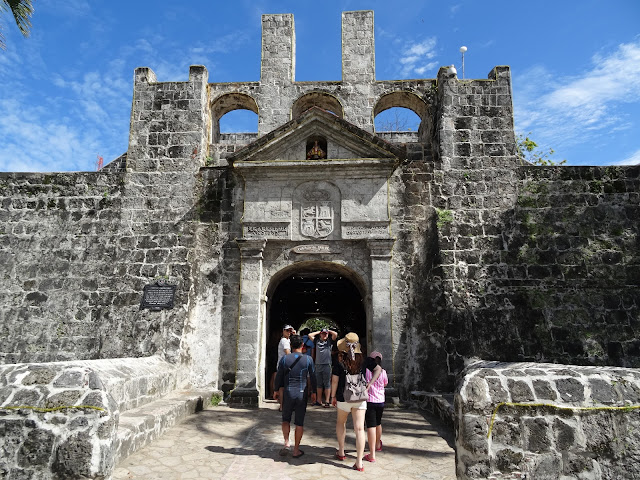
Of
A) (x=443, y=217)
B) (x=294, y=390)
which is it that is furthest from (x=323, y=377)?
(x=443, y=217)

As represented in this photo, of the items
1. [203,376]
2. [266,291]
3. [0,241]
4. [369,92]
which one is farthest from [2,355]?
[369,92]

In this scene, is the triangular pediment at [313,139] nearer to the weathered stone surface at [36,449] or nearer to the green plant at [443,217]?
the green plant at [443,217]

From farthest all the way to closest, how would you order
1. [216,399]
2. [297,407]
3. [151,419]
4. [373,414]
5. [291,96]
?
[291,96], [216,399], [151,419], [297,407], [373,414]

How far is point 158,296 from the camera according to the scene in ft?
30.5

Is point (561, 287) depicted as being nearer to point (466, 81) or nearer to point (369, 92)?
point (466, 81)

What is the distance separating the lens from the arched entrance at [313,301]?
11627 mm

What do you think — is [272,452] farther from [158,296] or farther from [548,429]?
[158,296]

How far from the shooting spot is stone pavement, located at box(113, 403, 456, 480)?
16.4 ft

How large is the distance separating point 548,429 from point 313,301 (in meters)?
14.0

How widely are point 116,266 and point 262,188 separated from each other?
3296 mm

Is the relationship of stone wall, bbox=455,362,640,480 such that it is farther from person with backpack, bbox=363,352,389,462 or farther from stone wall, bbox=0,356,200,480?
stone wall, bbox=0,356,200,480

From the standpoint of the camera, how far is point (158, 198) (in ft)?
32.7

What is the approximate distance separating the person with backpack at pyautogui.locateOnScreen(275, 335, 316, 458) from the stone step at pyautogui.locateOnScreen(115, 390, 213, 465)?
1.64 m

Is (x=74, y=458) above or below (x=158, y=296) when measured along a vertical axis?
below
